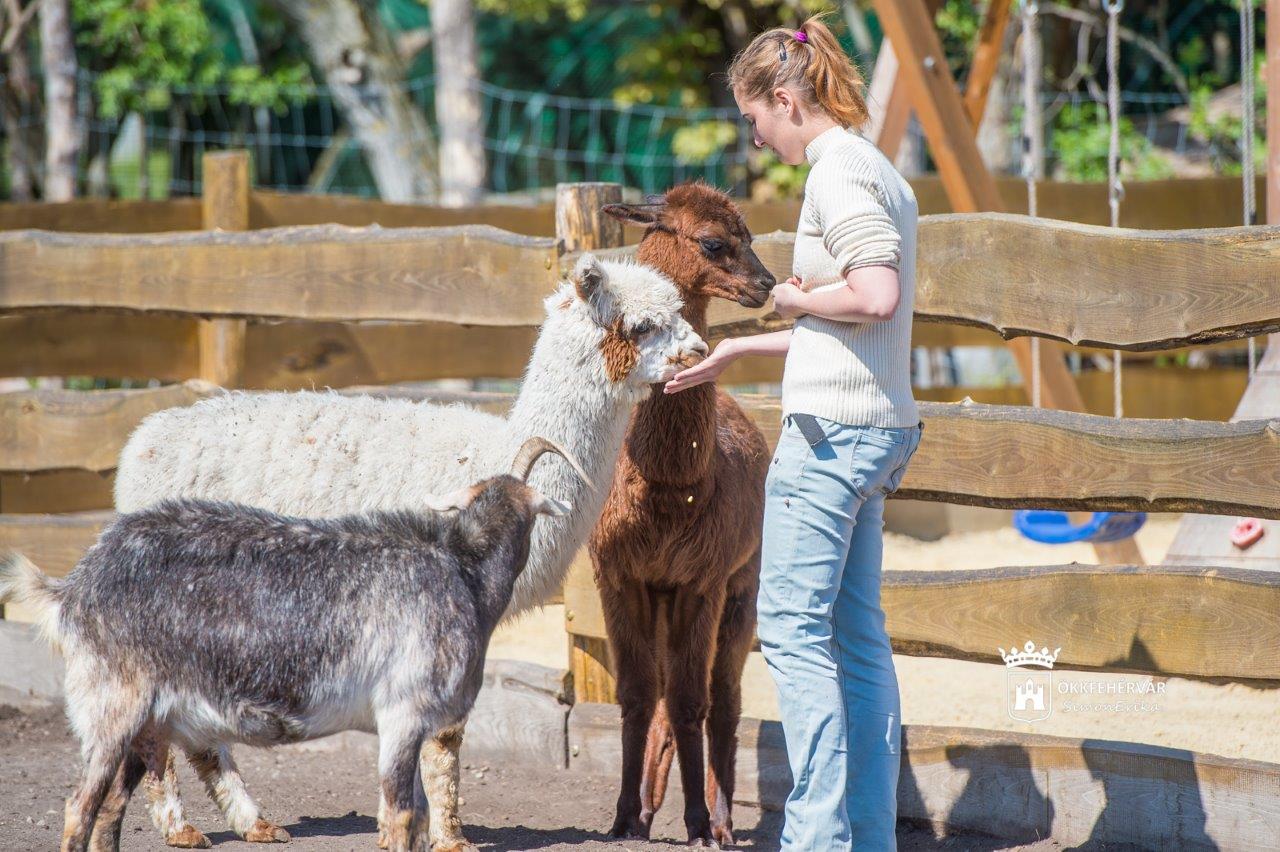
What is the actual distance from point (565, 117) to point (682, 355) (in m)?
15.0

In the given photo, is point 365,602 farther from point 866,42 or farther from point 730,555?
point 866,42

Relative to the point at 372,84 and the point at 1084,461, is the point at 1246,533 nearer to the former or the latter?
the point at 1084,461

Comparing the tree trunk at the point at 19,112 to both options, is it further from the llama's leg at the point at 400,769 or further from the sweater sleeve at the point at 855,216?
the sweater sleeve at the point at 855,216

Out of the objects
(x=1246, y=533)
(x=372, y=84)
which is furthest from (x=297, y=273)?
(x=372, y=84)

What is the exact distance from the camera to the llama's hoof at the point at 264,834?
13.2 feet

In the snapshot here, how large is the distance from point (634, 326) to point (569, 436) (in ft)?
1.26

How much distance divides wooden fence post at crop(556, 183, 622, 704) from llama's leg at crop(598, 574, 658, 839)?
67 centimetres

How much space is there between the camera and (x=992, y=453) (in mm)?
4156

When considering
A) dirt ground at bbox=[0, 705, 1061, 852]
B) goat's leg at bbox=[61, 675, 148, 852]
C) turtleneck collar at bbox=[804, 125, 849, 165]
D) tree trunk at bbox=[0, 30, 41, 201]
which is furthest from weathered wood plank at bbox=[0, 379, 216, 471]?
tree trunk at bbox=[0, 30, 41, 201]

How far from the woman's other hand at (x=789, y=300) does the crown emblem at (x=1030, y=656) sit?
1.56m

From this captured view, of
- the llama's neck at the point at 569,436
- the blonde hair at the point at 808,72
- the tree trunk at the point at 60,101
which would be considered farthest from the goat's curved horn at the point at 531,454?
Result: the tree trunk at the point at 60,101

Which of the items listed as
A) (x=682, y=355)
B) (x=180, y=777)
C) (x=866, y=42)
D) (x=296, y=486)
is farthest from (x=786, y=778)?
(x=866, y=42)

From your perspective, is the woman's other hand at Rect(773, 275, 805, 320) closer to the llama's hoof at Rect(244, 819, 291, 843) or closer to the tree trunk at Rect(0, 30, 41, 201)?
the llama's hoof at Rect(244, 819, 291, 843)

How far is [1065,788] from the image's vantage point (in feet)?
13.0
